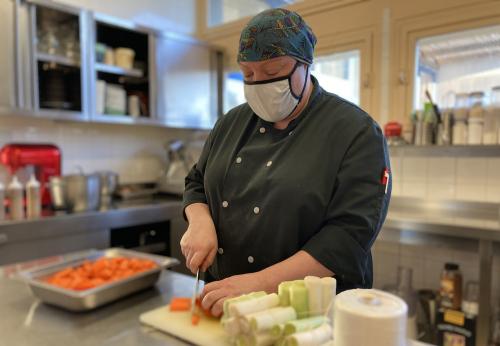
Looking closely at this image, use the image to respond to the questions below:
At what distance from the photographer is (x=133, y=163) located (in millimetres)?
3115

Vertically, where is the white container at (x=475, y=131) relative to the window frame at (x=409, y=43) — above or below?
below

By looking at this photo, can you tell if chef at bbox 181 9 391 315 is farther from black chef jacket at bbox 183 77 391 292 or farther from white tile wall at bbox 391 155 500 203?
white tile wall at bbox 391 155 500 203

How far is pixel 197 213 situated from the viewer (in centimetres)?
102

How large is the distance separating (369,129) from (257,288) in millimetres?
419

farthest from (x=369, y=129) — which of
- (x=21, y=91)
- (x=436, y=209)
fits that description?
(x=21, y=91)

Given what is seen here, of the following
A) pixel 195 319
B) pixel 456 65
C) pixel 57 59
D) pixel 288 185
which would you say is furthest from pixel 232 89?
pixel 195 319

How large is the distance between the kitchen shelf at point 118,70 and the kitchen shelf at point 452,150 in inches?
67.0

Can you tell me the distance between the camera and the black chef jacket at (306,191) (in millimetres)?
840

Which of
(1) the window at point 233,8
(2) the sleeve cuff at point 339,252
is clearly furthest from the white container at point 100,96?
(2) the sleeve cuff at point 339,252

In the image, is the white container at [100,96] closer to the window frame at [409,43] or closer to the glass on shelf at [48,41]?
the glass on shelf at [48,41]

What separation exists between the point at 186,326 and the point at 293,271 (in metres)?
0.26

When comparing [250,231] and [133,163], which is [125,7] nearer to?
[133,163]

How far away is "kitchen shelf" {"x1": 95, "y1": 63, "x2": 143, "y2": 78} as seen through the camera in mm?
2489

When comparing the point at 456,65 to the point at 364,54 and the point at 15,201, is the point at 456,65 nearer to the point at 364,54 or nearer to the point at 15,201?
the point at 364,54
